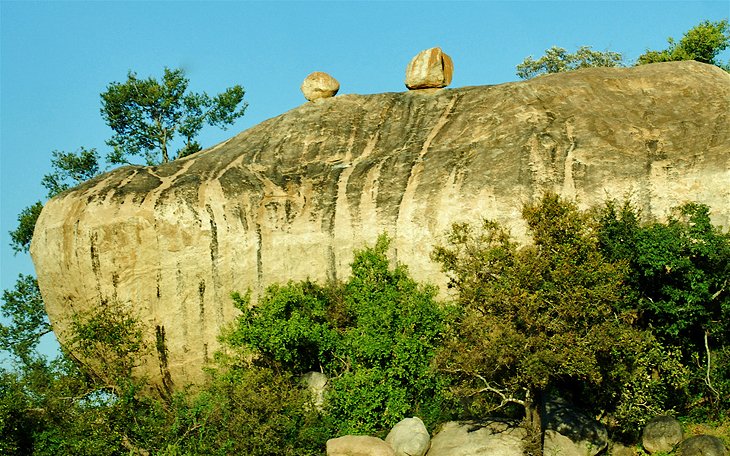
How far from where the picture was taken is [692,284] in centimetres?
2733

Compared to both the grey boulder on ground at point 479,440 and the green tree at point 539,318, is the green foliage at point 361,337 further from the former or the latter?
the green tree at point 539,318

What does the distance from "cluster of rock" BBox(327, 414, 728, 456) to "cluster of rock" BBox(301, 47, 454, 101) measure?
13332 millimetres

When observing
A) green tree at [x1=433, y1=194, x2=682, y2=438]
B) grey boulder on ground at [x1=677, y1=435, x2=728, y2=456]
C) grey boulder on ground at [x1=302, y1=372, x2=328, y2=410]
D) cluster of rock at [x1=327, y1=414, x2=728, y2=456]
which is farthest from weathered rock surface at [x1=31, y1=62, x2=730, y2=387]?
grey boulder on ground at [x1=677, y1=435, x2=728, y2=456]

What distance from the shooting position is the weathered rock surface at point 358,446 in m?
25.7

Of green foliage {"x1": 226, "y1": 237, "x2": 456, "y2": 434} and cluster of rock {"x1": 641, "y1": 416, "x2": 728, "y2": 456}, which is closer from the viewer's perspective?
cluster of rock {"x1": 641, "y1": 416, "x2": 728, "y2": 456}

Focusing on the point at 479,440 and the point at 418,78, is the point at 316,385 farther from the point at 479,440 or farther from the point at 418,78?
the point at 418,78

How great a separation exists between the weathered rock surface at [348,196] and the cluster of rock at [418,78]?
3.31 metres

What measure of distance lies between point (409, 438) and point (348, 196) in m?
8.54

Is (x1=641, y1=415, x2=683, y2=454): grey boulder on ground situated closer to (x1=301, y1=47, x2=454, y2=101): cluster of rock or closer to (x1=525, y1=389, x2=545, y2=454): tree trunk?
(x1=525, y1=389, x2=545, y2=454): tree trunk

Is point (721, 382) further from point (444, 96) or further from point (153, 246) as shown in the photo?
point (153, 246)

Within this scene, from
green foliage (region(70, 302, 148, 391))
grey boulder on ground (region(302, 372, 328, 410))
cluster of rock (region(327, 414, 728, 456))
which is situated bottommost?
cluster of rock (region(327, 414, 728, 456))

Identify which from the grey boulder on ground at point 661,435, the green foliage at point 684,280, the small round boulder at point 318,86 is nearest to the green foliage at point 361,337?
the green foliage at point 684,280

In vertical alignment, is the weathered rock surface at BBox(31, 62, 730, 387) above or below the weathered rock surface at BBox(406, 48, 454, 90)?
below

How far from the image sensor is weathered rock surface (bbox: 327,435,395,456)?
2567 centimetres
